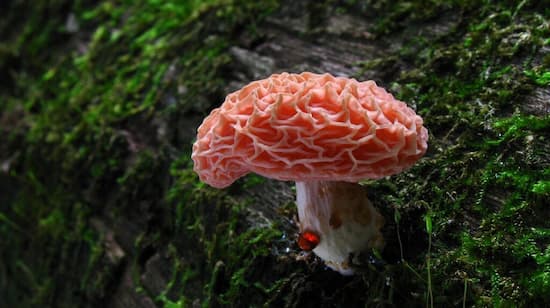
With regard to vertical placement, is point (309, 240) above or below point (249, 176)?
above

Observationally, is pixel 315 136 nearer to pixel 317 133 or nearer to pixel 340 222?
pixel 317 133

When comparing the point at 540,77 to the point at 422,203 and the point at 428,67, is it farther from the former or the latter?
the point at 422,203

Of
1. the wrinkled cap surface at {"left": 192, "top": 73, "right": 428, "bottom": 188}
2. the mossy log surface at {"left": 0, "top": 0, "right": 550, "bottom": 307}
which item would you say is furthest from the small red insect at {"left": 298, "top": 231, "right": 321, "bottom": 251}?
the wrinkled cap surface at {"left": 192, "top": 73, "right": 428, "bottom": 188}

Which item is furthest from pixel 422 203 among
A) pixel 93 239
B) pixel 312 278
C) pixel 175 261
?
pixel 93 239

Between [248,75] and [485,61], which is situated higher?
[485,61]

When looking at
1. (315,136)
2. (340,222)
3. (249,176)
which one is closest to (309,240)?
(340,222)

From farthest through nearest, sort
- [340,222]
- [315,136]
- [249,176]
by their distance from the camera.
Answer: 1. [249,176]
2. [340,222]
3. [315,136]

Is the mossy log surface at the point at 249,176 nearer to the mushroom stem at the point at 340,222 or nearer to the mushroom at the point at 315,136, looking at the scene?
the mushroom stem at the point at 340,222
